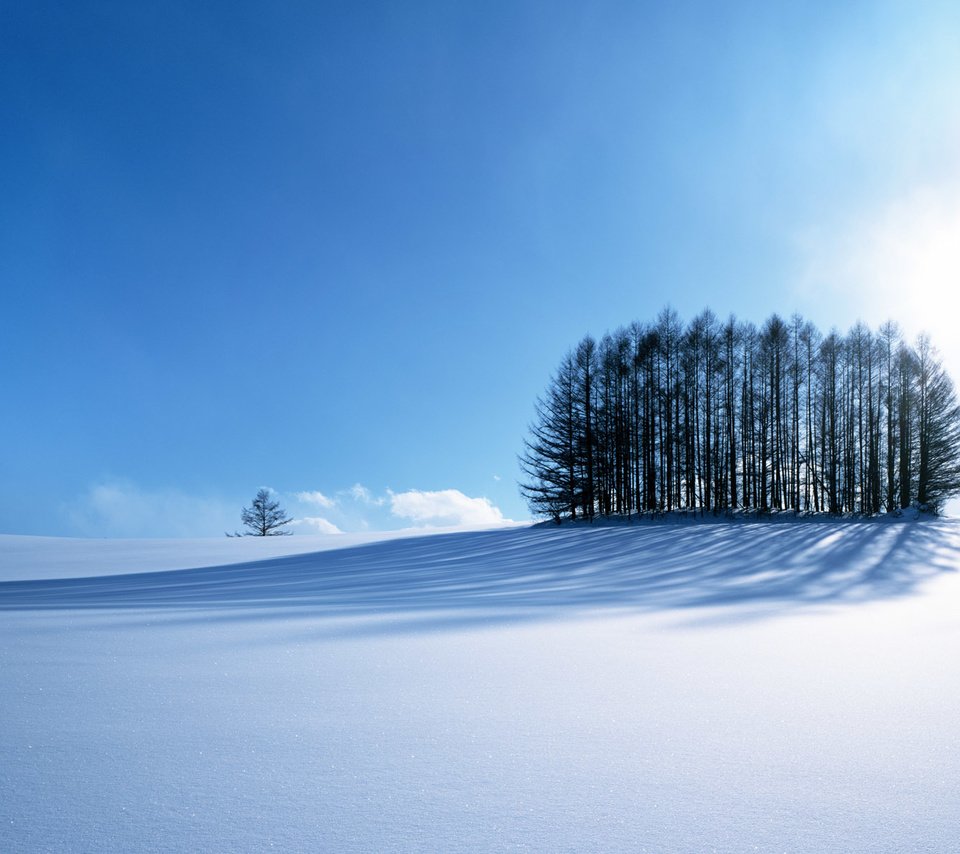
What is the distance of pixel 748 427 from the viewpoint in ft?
71.3

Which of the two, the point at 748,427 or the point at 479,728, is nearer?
the point at 479,728

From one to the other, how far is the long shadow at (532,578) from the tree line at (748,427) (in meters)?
8.96

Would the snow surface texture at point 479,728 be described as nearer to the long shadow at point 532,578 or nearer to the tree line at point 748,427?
the long shadow at point 532,578

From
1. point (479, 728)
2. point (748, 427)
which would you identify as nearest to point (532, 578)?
point (479, 728)

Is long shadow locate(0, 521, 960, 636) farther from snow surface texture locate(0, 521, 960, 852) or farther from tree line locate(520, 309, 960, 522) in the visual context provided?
tree line locate(520, 309, 960, 522)

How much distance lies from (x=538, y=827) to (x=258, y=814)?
1.79ft

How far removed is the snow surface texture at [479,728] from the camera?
3.42ft

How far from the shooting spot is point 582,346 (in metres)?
22.9

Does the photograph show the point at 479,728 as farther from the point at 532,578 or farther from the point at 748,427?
the point at 748,427

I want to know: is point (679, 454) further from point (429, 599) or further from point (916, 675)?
point (916, 675)

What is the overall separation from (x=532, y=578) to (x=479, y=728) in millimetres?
5145

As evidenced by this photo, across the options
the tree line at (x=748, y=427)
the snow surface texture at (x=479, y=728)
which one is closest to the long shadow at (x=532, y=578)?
the snow surface texture at (x=479, y=728)

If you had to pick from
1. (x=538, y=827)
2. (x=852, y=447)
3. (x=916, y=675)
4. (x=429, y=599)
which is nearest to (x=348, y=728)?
(x=538, y=827)

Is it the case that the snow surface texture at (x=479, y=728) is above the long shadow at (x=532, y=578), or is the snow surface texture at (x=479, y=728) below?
above
